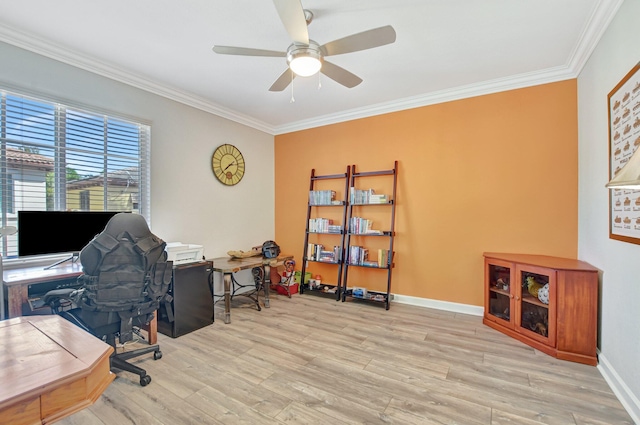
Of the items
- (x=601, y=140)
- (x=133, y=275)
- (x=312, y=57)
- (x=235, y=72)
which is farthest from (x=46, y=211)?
(x=601, y=140)

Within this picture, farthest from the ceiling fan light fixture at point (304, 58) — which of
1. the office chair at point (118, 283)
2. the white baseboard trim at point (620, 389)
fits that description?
the white baseboard trim at point (620, 389)

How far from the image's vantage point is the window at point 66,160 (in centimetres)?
242

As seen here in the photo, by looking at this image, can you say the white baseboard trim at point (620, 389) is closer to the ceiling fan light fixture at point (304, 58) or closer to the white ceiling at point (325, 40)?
the white ceiling at point (325, 40)

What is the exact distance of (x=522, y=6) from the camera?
2.12 m

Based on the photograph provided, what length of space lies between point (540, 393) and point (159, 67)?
14.4 feet

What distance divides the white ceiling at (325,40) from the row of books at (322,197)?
142 cm

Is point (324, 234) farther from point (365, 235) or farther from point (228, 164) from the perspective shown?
point (228, 164)

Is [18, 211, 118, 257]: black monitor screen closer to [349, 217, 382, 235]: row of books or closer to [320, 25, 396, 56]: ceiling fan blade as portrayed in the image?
[320, 25, 396, 56]: ceiling fan blade

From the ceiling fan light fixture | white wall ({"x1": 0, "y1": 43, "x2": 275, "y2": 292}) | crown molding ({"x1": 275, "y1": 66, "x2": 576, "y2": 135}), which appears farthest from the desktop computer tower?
crown molding ({"x1": 275, "y1": 66, "x2": 576, "y2": 135})

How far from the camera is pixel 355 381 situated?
2.16 meters

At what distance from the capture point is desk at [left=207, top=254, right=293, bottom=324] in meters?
3.34

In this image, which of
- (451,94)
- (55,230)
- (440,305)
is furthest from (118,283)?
(451,94)

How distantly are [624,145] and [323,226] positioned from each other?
10.7ft

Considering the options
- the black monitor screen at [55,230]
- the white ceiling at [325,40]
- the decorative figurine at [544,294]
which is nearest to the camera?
the white ceiling at [325,40]
